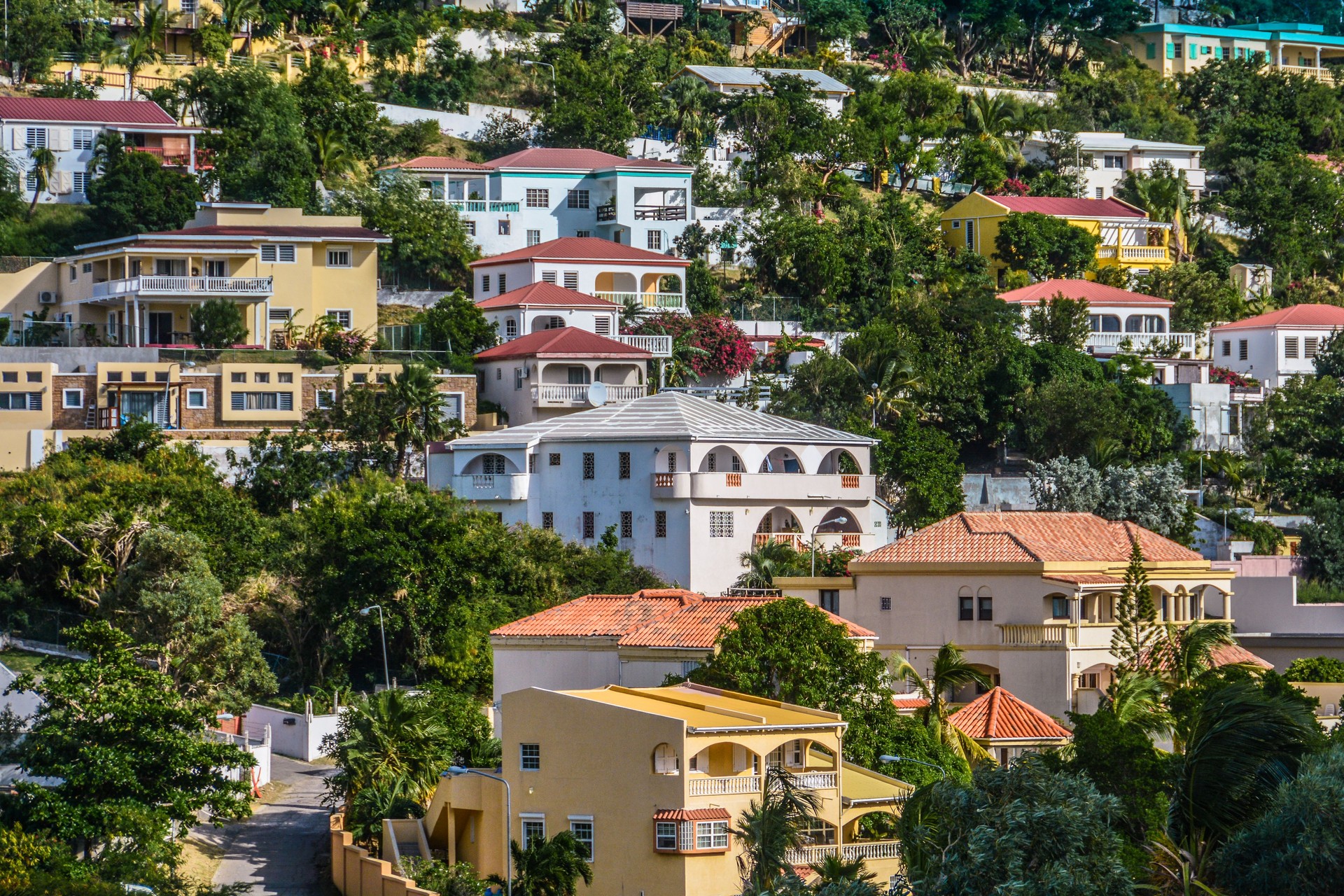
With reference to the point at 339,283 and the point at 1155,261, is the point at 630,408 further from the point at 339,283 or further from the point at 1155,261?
the point at 1155,261

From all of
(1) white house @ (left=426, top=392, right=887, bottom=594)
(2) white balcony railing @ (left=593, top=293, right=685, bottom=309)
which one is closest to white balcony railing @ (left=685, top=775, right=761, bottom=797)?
(1) white house @ (left=426, top=392, right=887, bottom=594)

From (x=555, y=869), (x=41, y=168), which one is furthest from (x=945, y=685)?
(x=41, y=168)

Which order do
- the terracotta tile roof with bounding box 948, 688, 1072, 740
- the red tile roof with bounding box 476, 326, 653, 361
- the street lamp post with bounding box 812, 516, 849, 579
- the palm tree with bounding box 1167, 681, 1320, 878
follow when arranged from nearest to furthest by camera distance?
the palm tree with bounding box 1167, 681, 1320, 878
the terracotta tile roof with bounding box 948, 688, 1072, 740
the street lamp post with bounding box 812, 516, 849, 579
the red tile roof with bounding box 476, 326, 653, 361

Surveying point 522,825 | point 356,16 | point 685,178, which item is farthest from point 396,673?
point 356,16

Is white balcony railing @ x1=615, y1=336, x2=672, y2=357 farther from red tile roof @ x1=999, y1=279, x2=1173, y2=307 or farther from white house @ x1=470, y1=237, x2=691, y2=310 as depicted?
red tile roof @ x1=999, y1=279, x2=1173, y2=307

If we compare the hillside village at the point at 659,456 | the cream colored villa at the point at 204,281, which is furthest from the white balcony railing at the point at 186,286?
the hillside village at the point at 659,456

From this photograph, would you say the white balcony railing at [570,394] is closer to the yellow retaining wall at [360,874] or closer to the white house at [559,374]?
the white house at [559,374]
